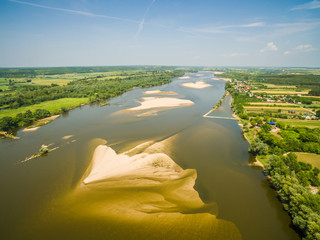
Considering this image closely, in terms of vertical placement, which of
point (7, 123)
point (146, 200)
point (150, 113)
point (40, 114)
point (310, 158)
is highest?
point (150, 113)

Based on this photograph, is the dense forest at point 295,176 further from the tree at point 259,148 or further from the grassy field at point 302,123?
the grassy field at point 302,123

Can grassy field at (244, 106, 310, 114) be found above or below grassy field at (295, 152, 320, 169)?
above

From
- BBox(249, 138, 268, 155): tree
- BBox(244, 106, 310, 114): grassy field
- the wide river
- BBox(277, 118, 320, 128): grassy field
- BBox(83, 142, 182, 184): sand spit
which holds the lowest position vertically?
the wide river

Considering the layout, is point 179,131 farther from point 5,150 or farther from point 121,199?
point 5,150

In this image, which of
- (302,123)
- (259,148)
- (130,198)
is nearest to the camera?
(130,198)

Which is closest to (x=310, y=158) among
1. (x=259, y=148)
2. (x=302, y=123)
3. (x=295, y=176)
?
(x=259, y=148)

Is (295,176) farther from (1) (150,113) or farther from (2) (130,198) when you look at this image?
(1) (150,113)

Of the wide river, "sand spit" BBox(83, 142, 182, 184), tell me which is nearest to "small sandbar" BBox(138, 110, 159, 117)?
the wide river

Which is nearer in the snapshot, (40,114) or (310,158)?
(310,158)

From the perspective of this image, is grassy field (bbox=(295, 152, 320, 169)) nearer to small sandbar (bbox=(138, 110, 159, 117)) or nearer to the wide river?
the wide river
